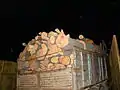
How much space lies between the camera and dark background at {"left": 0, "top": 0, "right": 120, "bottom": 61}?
5492 millimetres

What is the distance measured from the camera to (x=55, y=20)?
6.46 m

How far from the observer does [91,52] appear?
170 inches

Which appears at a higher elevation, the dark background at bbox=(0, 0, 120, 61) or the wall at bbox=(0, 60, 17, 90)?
the dark background at bbox=(0, 0, 120, 61)

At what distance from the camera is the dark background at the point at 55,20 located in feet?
18.0

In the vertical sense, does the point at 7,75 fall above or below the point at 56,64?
below

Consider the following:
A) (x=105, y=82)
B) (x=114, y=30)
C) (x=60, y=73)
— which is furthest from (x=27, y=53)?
(x=114, y=30)

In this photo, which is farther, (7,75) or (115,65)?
(7,75)

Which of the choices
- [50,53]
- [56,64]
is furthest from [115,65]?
[50,53]

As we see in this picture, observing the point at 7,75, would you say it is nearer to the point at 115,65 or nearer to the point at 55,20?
the point at 55,20

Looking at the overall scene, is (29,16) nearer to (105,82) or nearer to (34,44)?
(34,44)

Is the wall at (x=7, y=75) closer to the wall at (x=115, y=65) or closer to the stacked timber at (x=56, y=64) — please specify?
the stacked timber at (x=56, y=64)

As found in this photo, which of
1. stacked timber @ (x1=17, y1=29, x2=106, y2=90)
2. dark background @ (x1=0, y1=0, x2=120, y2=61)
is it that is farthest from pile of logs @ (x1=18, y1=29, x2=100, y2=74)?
dark background @ (x1=0, y1=0, x2=120, y2=61)

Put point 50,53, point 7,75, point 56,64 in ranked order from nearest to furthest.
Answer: point 56,64, point 50,53, point 7,75

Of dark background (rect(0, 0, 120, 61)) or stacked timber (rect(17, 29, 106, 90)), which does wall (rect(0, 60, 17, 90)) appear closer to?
dark background (rect(0, 0, 120, 61))
